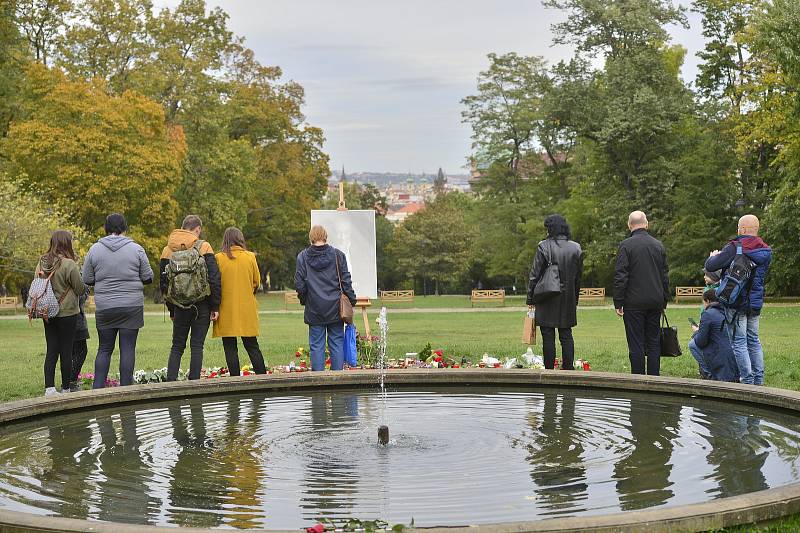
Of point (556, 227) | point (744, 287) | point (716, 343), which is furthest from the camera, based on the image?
point (556, 227)

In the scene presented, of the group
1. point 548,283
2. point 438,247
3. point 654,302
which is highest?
point 438,247

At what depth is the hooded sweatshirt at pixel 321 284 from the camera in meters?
12.4

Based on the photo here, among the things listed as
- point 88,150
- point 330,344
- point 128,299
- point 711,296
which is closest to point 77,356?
point 128,299

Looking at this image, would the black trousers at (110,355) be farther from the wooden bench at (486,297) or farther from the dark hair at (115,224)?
the wooden bench at (486,297)

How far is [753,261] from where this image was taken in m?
11.2

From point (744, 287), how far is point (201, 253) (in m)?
6.06

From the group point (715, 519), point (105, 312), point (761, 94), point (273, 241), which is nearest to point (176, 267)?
point (105, 312)

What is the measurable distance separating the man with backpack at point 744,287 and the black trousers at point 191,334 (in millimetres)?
5827

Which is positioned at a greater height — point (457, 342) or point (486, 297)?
point (486, 297)

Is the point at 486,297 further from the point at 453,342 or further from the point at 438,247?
the point at 438,247

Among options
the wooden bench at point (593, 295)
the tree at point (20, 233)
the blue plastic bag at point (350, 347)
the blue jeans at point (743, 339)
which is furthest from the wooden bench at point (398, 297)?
the blue jeans at point (743, 339)

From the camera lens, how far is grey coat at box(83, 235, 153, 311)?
11.3 metres

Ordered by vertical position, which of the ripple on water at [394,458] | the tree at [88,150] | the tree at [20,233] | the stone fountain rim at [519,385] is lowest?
the ripple on water at [394,458]

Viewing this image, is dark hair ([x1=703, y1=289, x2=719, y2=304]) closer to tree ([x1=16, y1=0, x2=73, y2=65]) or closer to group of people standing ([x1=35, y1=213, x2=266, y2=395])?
group of people standing ([x1=35, y1=213, x2=266, y2=395])
